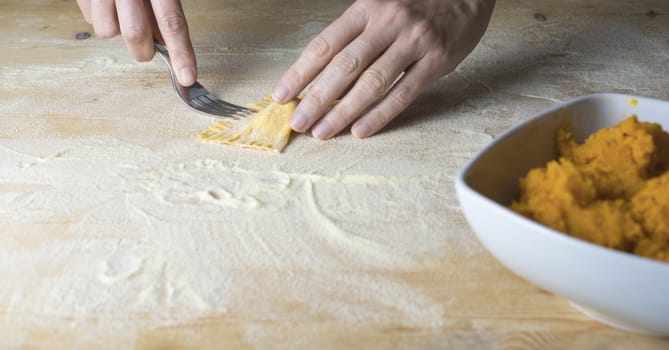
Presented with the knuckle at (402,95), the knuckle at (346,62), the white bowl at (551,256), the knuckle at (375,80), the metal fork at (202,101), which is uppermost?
the white bowl at (551,256)

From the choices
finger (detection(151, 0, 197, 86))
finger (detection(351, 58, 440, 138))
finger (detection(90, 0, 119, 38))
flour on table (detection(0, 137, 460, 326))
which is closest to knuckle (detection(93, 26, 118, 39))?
finger (detection(90, 0, 119, 38))

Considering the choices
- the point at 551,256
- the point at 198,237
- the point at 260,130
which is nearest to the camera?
the point at 551,256

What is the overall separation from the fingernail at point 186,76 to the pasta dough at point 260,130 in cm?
12

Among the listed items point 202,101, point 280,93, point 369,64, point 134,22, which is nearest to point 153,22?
point 134,22

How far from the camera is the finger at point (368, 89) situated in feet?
3.93

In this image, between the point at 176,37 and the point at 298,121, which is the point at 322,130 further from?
the point at 176,37

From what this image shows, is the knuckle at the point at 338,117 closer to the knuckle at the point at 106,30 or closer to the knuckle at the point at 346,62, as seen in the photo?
the knuckle at the point at 346,62

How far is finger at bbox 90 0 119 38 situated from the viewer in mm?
1337

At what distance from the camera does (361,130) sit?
47.1 inches

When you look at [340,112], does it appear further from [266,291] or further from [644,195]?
[644,195]

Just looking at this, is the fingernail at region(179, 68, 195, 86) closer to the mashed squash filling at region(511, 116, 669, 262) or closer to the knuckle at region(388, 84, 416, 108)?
the knuckle at region(388, 84, 416, 108)

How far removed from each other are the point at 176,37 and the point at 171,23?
26 millimetres

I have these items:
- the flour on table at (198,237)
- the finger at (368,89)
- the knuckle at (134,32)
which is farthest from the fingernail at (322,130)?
the knuckle at (134,32)

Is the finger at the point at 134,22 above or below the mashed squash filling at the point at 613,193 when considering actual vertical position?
below
